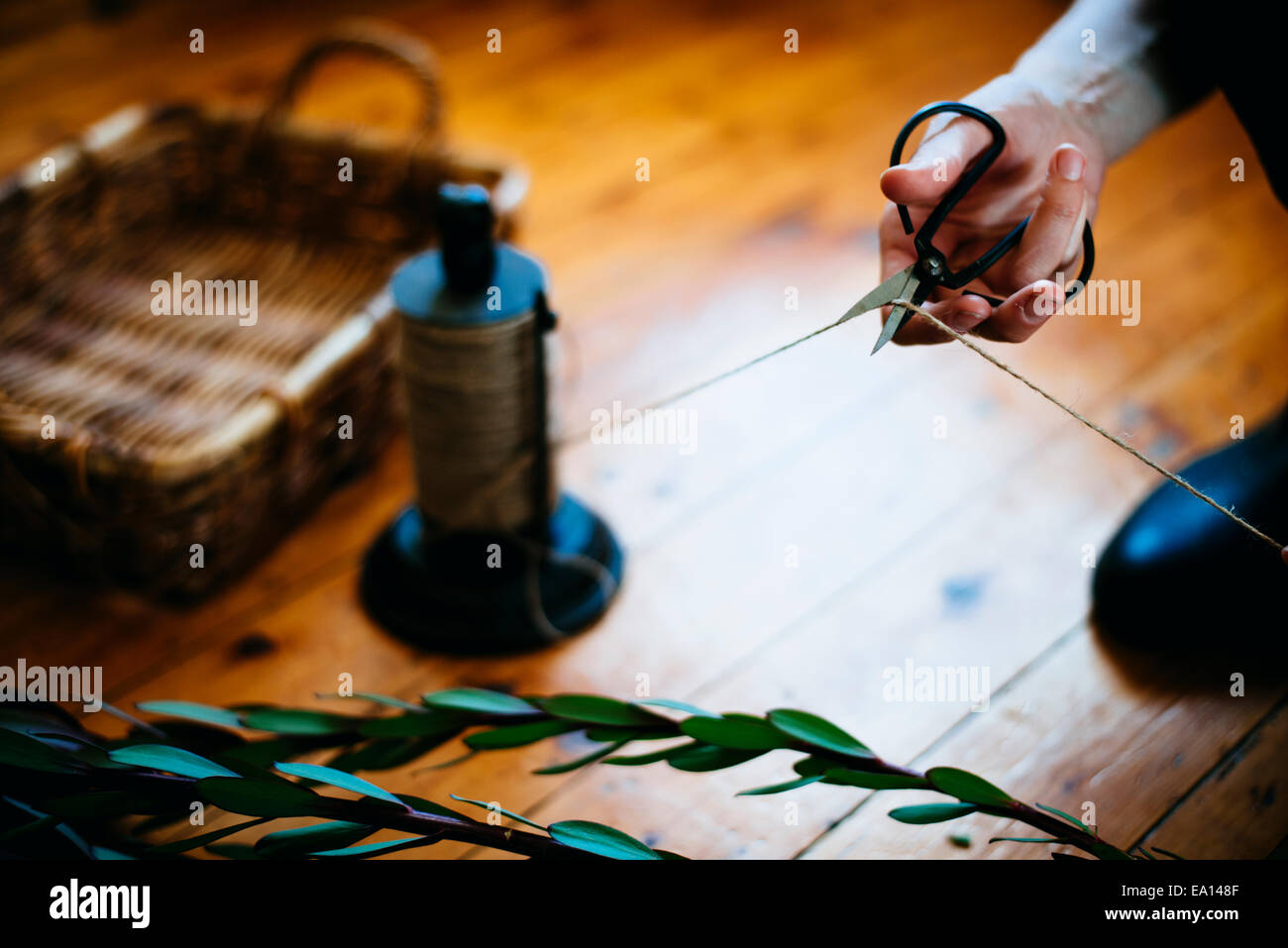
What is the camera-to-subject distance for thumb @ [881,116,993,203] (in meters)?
0.55

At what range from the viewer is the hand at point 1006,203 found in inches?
21.7

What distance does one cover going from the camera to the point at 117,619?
953 mm

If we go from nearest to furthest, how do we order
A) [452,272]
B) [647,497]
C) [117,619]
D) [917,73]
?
[452,272], [117,619], [647,497], [917,73]

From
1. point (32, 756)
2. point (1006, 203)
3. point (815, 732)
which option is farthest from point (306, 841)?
point (1006, 203)

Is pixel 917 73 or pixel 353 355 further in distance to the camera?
pixel 917 73

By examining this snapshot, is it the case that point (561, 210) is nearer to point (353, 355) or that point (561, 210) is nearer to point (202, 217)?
point (202, 217)

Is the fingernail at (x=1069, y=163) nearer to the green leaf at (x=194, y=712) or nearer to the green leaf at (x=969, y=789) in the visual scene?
the green leaf at (x=969, y=789)

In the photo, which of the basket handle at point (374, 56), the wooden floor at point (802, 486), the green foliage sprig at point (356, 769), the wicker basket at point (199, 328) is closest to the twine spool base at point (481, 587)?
the wooden floor at point (802, 486)

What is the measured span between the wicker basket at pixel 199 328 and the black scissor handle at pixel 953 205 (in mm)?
566

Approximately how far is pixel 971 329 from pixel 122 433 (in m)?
0.85

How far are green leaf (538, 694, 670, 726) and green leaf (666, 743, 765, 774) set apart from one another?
2 cm

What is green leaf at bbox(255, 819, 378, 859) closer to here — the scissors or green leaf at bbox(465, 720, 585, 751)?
green leaf at bbox(465, 720, 585, 751)
